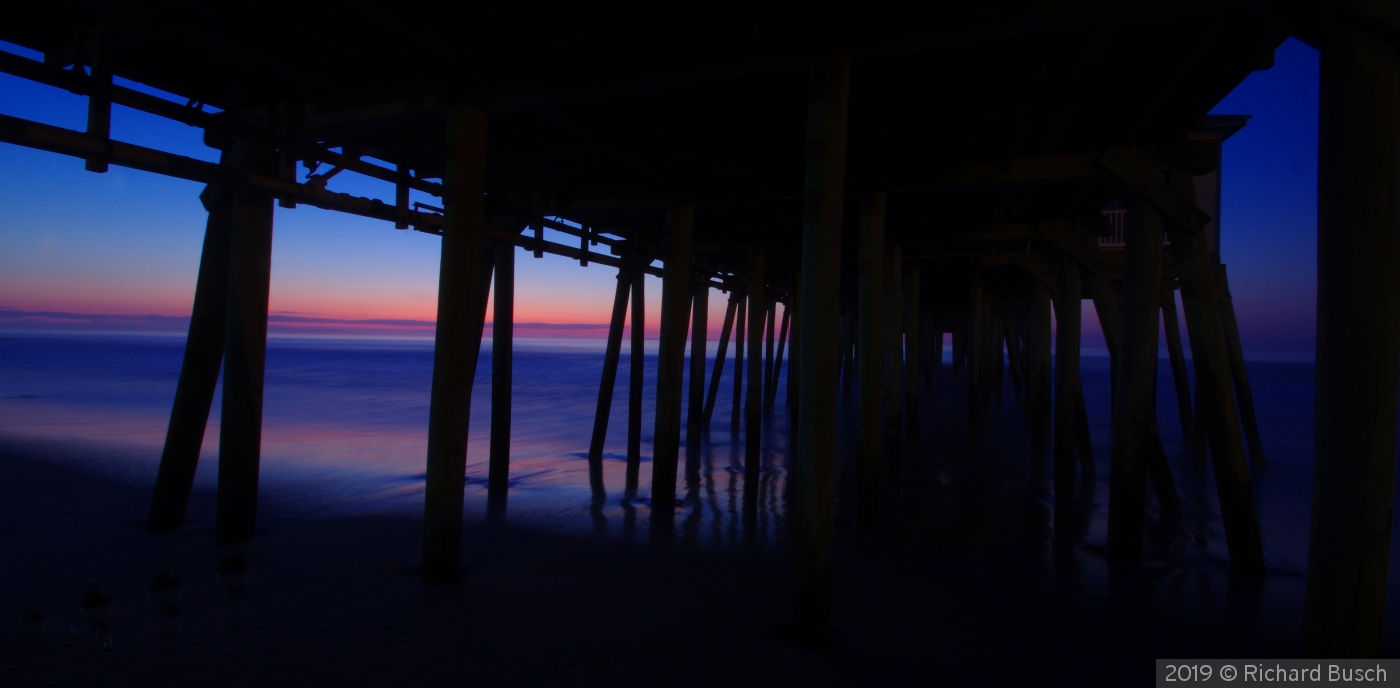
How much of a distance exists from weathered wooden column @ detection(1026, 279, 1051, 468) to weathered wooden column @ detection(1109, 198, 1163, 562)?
4.91 metres

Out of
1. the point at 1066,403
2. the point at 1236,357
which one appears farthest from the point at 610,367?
the point at 1236,357

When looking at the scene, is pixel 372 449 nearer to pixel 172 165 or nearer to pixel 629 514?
pixel 629 514

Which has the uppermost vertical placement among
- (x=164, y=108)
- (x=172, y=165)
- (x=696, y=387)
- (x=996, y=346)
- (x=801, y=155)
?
(x=801, y=155)

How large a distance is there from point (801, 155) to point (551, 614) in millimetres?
4852

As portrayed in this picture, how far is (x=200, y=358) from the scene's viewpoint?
5355 millimetres

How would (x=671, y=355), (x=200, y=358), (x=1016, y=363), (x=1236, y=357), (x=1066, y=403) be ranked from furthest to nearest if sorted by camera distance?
(x=1016, y=363)
(x=1236, y=357)
(x=1066, y=403)
(x=671, y=355)
(x=200, y=358)

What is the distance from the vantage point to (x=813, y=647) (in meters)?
3.56

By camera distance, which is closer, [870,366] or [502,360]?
[870,366]

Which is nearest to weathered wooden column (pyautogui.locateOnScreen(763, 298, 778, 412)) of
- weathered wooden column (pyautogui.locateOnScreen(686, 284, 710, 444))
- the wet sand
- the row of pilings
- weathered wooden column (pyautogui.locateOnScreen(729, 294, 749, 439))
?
weathered wooden column (pyautogui.locateOnScreen(729, 294, 749, 439))

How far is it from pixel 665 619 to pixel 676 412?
148 inches

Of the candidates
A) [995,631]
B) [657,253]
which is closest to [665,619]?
[995,631]

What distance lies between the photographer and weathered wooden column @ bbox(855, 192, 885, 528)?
21.6ft

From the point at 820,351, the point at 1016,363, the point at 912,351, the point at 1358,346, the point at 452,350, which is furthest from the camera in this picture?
the point at 1016,363

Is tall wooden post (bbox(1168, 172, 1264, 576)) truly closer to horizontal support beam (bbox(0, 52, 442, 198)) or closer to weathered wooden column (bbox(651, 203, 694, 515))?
weathered wooden column (bbox(651, 203, 694, 515))
